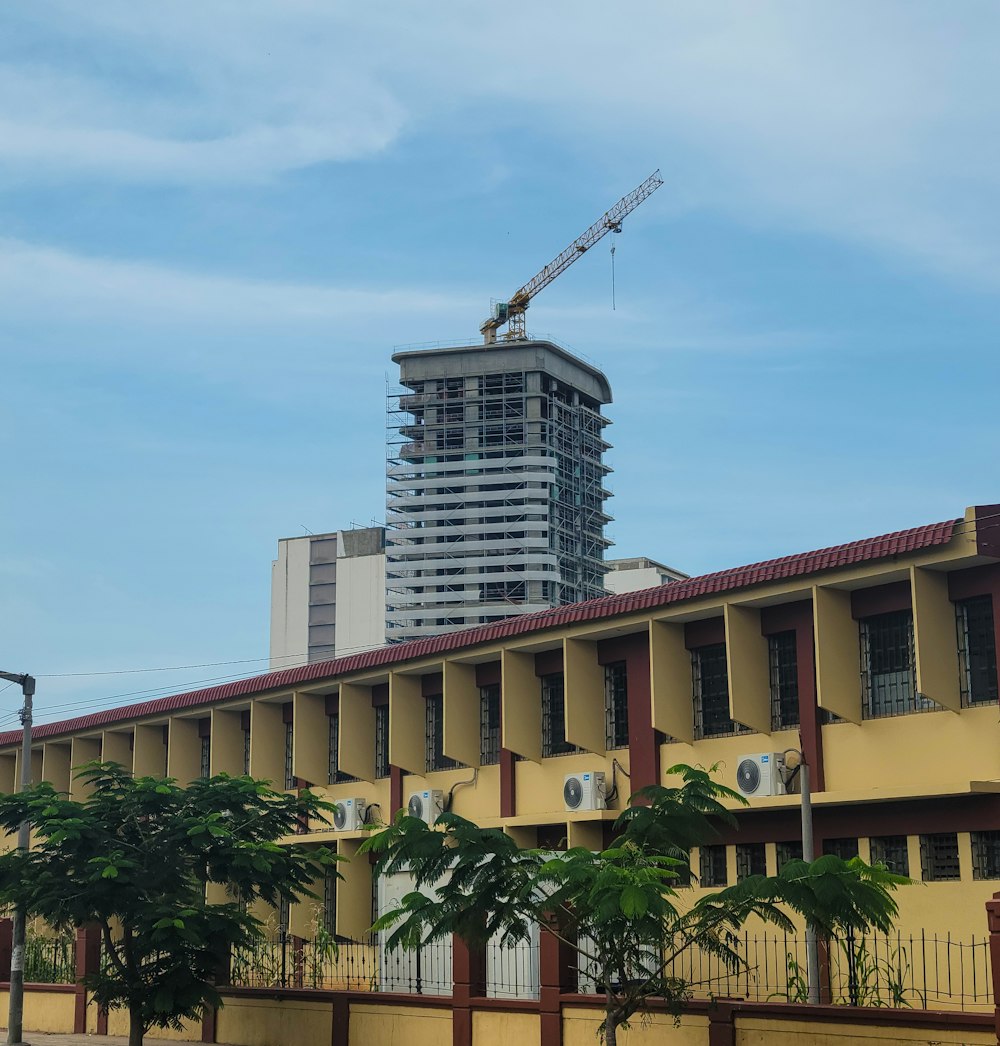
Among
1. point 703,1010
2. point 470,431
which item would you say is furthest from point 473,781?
point 470,431

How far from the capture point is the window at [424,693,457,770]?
3588 centimetres

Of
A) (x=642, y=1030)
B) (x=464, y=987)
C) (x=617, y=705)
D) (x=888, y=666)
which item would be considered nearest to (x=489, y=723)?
(x=617, y=705)

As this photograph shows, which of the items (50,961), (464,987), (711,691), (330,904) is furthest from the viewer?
(50,961)

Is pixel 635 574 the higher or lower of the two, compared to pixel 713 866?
higher

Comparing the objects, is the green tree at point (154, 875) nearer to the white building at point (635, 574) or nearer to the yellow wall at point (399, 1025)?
the yellow wall at point (399, 1025)

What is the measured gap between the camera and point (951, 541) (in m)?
24.4

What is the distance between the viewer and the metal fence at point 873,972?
2319 cm

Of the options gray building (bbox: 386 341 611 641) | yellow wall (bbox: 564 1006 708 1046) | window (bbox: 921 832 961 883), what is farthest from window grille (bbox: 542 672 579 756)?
gray building (bbox: 386 341 611 641)

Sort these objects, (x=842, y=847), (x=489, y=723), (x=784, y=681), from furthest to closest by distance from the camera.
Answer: (x=489, y=723) → (x=784, y=681) → (x=842, y=847)

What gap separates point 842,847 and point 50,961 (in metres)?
22.8

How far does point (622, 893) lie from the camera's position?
17.8 metres

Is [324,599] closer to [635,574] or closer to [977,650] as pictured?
[635,574]

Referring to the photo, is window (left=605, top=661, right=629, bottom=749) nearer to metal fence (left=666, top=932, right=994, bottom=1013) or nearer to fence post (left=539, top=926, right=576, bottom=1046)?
metal fence (left=666, top=932, right=994, bottom=1013)

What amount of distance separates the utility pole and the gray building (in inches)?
4643
